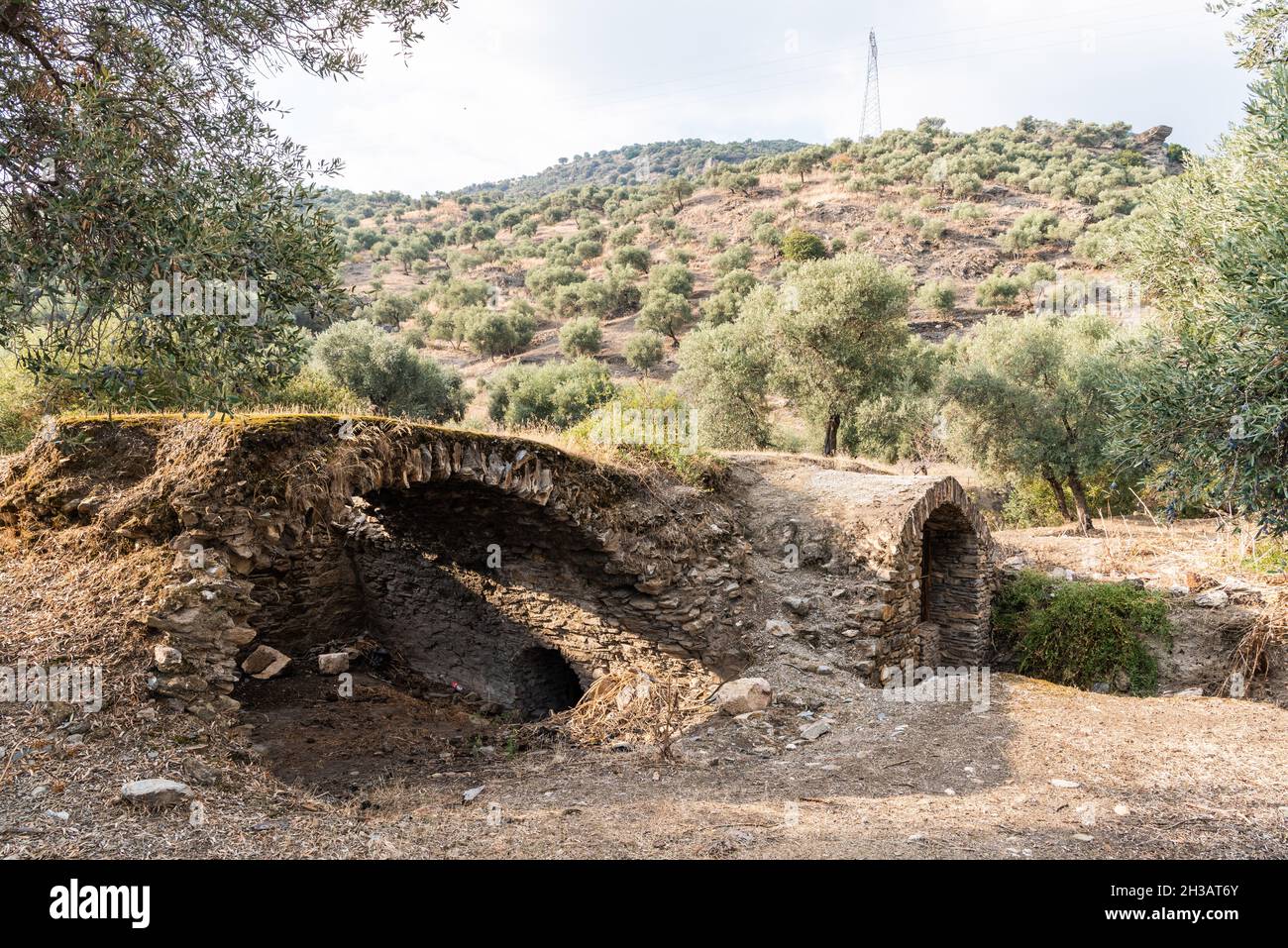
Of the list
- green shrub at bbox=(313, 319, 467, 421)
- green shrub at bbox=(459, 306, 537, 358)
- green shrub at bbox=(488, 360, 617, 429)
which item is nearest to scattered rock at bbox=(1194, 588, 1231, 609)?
green shrub at bbox=(488, 360, 617, 429)

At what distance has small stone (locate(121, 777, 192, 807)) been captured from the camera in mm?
4676

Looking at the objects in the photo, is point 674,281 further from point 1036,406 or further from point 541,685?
point 541,685

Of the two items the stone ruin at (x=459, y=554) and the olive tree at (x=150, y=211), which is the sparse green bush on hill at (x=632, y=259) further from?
the olive tree at (x=150, y=211)

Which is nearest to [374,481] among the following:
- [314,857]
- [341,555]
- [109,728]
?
[109,728]

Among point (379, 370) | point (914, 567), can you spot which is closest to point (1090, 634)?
point (914, 567)

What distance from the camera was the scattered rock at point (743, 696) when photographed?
898 centimetres

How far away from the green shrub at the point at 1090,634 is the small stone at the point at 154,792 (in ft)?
40.9

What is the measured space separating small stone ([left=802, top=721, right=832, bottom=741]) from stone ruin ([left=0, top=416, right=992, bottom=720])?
1389 mm

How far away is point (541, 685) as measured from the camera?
11.2m

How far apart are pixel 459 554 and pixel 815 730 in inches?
201

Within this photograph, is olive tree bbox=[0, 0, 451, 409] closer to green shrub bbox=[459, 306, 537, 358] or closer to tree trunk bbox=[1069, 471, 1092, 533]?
tree trunk bbox=[1069, 471, 1092, 533]

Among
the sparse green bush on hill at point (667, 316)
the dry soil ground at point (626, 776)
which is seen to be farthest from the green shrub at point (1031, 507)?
the sparse green bush on hill at point (667, 316)

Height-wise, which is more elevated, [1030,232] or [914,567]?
[1030,232]

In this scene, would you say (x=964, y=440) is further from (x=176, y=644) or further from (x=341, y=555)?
(x=176, y=644)
